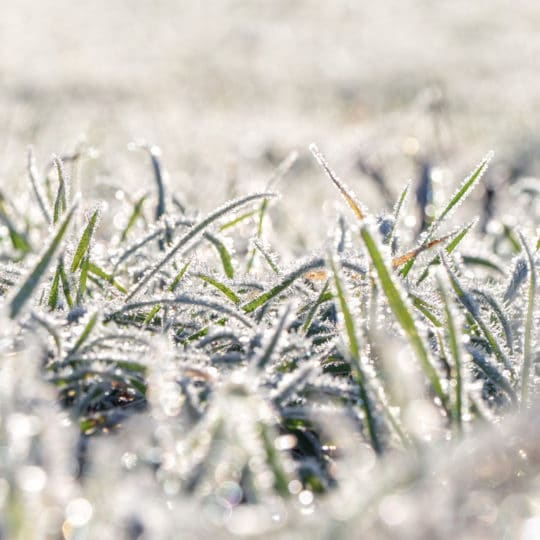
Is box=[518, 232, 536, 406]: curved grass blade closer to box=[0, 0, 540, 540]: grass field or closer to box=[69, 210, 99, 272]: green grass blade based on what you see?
box=[0, 0, 540, 540]: grass field

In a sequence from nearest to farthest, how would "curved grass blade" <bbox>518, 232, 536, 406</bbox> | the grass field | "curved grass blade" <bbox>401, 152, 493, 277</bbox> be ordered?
the grass field, "curved grass blade" <bbox>518, 232, 536, 406</bbox>, "curved grass blade" <bbox>401, 152, 493, 277</bbox>

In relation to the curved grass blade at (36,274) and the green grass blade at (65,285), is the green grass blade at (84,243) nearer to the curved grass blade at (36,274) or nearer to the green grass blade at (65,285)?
the green grass blade at (65,285)

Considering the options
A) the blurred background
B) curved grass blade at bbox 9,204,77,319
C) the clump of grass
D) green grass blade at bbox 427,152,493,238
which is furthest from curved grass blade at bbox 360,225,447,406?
the blurred background

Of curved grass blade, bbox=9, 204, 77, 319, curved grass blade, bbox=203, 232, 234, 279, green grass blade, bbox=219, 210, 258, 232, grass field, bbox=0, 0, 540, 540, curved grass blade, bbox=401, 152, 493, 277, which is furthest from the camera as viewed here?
green grass blade, bbox=219, 210, 258, 232

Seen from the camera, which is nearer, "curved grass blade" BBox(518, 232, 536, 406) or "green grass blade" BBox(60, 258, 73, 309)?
"curved grass blade" BBox(518, 232, 536, 406)

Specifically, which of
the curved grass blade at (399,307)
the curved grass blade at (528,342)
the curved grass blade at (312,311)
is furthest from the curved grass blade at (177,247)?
the curved grass blade at (528,342)
